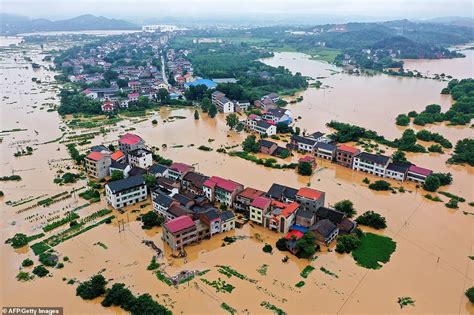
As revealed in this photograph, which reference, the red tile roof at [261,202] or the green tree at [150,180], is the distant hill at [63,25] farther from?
the red tile roof at [261,202]

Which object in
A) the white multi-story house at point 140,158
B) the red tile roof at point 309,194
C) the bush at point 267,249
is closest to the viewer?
the bush at point 267,249

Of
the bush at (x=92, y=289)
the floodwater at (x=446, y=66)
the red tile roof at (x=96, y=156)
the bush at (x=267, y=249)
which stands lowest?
the bush at (x=267, y=249)

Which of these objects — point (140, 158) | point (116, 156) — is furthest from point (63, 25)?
point (140, 158)

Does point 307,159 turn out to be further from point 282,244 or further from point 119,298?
point 119,298

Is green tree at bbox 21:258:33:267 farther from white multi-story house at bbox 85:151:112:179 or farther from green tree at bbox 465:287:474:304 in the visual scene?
green tree at bbox 465:287:474:304

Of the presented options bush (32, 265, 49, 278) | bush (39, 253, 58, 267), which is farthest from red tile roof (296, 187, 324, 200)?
bush (32, 265, 49, 278)

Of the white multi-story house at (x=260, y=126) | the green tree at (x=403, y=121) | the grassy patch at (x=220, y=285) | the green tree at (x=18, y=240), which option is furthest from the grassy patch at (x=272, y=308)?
the green tree at (x=403, y=121)

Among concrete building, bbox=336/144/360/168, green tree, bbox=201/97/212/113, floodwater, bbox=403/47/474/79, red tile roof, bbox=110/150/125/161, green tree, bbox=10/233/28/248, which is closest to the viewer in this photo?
green tree, bbox=10/233/28/248
